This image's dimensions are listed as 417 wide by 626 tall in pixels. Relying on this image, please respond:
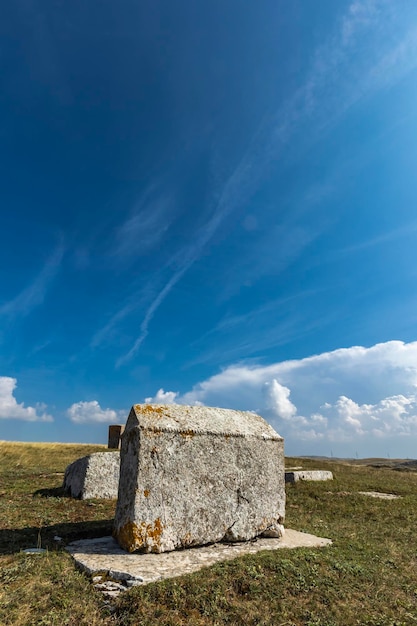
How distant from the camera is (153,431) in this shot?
7062 mm

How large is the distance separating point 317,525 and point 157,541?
568 centimetres

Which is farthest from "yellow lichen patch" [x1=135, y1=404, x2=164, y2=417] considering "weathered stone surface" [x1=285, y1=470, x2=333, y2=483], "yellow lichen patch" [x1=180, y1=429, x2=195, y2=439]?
"weathered stone surface" [x1=285, y1=470, x2=333, y2=483]

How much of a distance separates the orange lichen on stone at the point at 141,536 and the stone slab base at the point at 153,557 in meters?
0.12

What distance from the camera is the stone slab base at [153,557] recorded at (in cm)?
559

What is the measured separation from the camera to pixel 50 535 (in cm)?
759

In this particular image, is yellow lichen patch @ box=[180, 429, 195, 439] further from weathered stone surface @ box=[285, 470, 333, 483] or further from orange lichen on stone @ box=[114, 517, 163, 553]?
weathered stone surface @ box=[285, 470, 333, 483]

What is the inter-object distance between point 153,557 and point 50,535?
2530 mm

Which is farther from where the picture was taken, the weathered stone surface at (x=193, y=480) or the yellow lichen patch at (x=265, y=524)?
the yellow lichen patch at (x=265, y=524)

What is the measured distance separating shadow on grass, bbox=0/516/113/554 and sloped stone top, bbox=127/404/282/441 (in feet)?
7.96

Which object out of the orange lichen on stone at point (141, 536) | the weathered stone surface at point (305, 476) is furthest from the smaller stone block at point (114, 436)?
the orange lichen on stone at point (141, 536)

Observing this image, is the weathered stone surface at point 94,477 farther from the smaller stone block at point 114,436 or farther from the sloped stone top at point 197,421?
the smaller stone block at point 114,436

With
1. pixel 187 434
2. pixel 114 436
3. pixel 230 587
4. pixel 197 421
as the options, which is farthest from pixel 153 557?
pixel 114 436

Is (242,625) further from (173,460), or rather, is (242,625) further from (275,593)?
(173,460)

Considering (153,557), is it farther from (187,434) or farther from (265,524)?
(265,524)
